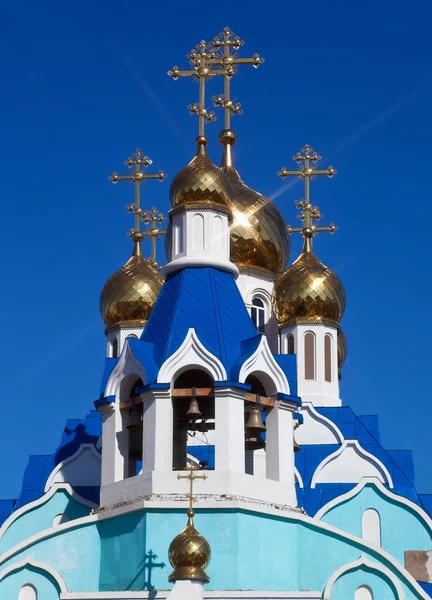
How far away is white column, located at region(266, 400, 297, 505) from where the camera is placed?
1342cm

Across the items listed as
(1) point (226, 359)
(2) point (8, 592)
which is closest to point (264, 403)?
(1) point (226, 359)

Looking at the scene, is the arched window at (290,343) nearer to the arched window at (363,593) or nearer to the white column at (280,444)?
the white column at (280,444)

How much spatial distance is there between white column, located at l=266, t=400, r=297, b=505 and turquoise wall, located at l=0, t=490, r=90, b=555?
3.31 metres

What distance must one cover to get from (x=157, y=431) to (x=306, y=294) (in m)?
5.82

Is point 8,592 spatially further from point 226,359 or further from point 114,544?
point 226,359

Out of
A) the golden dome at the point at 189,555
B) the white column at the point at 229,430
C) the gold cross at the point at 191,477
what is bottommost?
the golden dome at the point at 189,555

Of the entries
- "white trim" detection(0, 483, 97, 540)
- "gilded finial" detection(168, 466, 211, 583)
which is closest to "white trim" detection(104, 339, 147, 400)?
"gilded finial" detection(168, 466, 211, 583)

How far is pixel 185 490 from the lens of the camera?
12.8m

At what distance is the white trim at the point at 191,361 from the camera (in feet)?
43.4

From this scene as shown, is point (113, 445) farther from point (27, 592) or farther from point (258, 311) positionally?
point (258, 311)

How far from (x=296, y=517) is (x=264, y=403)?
1036 mm

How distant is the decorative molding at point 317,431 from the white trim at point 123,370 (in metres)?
4.14

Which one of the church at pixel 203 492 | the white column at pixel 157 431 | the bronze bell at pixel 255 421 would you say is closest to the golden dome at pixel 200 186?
the church at pixel 203 492

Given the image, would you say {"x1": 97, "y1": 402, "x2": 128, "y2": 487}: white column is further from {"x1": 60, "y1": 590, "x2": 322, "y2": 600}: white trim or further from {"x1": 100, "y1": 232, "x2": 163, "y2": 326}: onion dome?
{"x1": 100, "y1": 232, "x2": 163, "y2": 326}: onion dome
